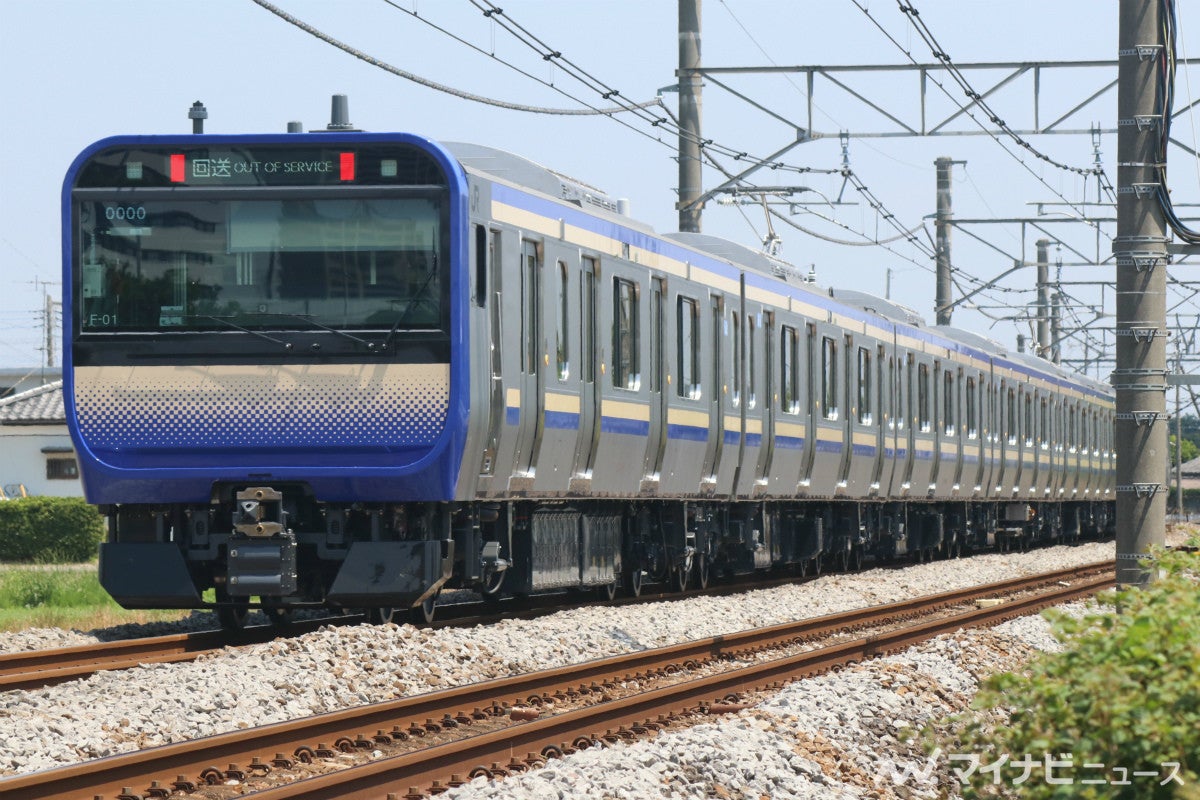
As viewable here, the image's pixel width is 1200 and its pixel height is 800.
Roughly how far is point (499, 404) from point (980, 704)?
8.02 meters

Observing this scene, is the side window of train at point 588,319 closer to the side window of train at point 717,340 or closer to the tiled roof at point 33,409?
the side window of train at point 717,340

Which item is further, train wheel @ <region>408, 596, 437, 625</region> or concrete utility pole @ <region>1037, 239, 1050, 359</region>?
concrete utility pole @ <region>1037, 239, 1050, 359</region>

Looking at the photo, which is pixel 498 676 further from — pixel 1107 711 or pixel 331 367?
pixel 1107 711

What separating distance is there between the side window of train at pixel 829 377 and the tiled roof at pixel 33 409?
97.2 feet

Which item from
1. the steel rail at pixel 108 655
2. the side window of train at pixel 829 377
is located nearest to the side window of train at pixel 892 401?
the side window of train at pixel 829 377

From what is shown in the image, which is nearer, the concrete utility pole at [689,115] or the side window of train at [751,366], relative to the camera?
the side window of train at [751,366]

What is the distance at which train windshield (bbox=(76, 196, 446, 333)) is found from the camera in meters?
12.7

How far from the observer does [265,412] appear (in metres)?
12.8

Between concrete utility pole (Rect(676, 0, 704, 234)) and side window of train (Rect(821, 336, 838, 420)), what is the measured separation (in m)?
2.28

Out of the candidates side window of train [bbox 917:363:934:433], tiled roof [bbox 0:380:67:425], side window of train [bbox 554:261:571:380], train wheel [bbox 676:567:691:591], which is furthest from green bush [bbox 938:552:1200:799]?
tiled roof [bbox 0:380:67:425]

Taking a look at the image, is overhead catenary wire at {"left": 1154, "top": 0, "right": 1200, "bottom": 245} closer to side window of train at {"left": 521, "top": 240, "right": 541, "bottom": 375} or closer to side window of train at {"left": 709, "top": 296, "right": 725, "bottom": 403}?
side window of train at {"left": 521, "top": 240, "right": 541, "bottom": 375}

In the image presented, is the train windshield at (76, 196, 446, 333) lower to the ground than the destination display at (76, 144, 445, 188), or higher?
lower

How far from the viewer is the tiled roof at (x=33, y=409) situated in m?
48.9

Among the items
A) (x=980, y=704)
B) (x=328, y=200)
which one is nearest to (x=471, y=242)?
(x=328, y=200)
